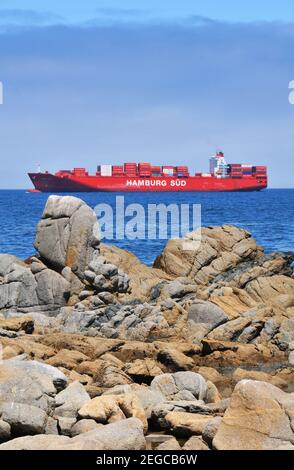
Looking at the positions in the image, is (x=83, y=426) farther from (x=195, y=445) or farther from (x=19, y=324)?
(x=19, y=324)

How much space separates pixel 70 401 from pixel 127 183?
5156 inches

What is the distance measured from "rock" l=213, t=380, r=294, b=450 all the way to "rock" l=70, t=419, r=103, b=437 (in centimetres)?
220

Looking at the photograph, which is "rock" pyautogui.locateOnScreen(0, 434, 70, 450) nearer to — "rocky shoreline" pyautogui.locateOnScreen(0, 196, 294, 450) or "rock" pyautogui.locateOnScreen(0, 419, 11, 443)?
"rocky shoreline" pyautogui.locateOnScreen(0, 196, 294, 450)

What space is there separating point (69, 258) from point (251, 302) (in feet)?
20.6

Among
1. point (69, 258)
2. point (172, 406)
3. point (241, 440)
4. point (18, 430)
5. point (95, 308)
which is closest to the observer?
point (241, 440)

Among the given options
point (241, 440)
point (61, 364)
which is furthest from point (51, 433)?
point (61, 364)

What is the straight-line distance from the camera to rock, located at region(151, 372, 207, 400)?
17.6 meters

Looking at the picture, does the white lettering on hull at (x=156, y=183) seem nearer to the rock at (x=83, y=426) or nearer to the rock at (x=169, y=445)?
the rock at (x=83, y=426)

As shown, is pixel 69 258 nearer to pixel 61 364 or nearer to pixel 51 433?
pixel 61 364

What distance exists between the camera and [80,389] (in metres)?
16.7

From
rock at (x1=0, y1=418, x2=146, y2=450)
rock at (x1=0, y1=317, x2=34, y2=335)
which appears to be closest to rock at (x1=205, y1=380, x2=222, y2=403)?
rock at (x1=0, y1=418, x2=146, y2=450)

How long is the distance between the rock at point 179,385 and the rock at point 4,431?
3.89 meters

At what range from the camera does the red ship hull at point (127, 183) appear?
142500 mm

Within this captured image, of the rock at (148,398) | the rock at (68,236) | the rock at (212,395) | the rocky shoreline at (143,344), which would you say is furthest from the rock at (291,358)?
the rock at (68,236)
